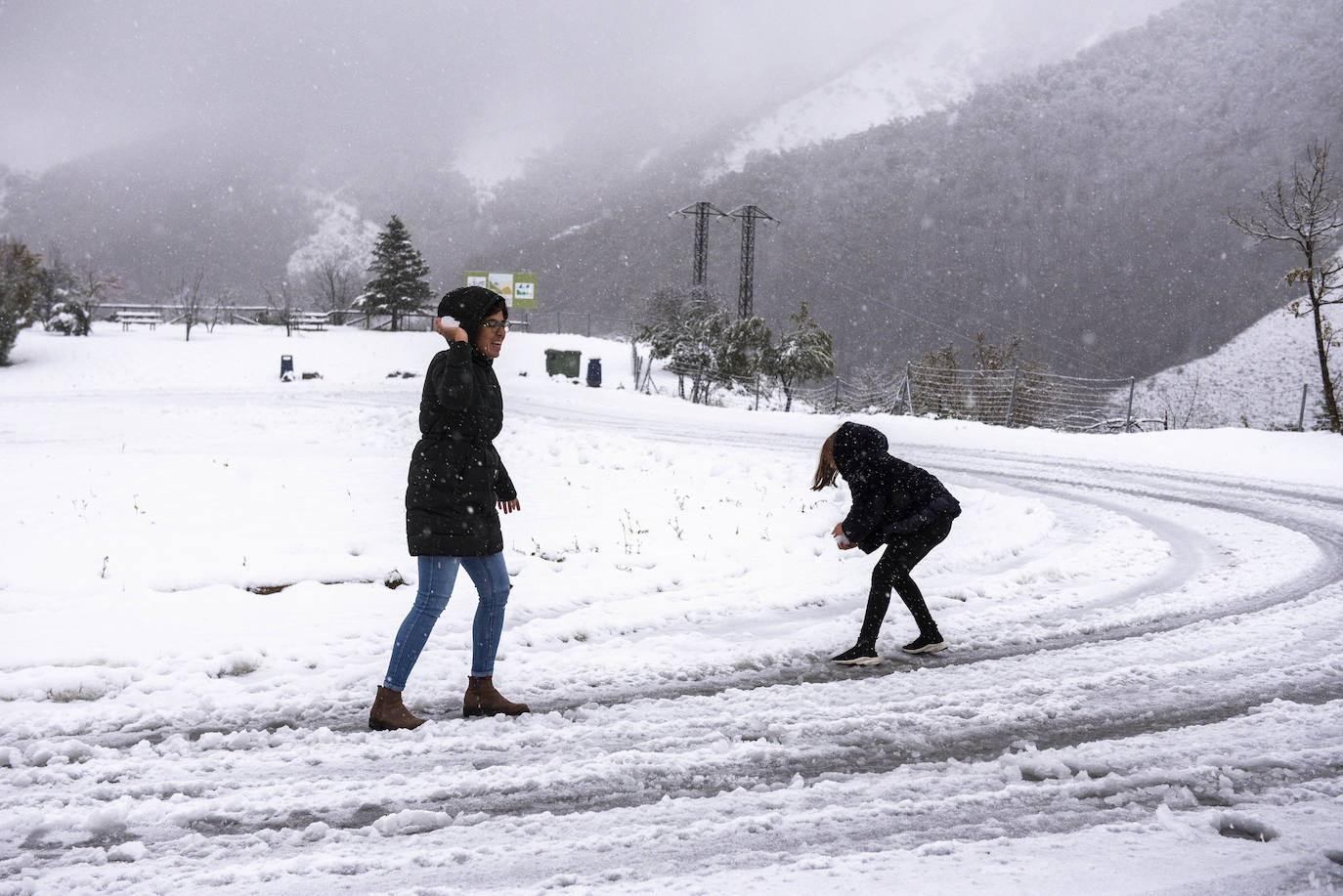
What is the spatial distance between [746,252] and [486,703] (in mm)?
38500

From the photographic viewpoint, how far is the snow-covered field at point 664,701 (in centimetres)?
276

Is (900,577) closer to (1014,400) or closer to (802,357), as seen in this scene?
(1014,400)

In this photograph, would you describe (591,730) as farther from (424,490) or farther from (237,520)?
(237,520)

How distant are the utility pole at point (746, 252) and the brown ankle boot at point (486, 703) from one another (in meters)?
35.9

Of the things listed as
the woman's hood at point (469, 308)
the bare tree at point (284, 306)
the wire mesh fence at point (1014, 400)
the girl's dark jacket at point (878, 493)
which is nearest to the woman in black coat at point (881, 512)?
the girl's dark jacket at point (878, 493)

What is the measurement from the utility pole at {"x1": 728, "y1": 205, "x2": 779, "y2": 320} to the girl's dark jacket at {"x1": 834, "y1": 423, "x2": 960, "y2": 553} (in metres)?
34.6

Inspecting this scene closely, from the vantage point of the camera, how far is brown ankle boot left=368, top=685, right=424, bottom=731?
3.90m

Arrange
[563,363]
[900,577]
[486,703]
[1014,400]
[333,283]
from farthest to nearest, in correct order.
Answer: [333,283], [563,363], [1014,400], [900,577], [486,703]

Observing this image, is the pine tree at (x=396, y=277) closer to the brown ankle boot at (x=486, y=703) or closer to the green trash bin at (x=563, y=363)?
the green trash bin at (x=563, y=363)

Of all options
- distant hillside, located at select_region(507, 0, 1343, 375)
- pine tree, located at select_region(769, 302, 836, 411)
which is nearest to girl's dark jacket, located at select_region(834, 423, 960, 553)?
pine tree, located at select_region(769, 302, 836, 411)

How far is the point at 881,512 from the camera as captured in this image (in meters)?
4.96

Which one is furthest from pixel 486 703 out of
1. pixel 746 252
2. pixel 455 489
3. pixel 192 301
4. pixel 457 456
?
pixel 192 301

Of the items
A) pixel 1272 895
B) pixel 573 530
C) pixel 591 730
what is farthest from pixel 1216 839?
pixel 573 530

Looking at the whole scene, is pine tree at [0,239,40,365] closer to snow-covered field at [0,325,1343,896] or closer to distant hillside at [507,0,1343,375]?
snow-covered field at [0,325,1343,896]
